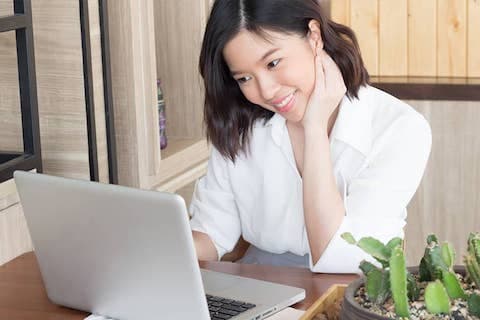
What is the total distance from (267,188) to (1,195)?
23.5 inches

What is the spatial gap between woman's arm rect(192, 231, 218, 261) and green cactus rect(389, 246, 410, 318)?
1.01m

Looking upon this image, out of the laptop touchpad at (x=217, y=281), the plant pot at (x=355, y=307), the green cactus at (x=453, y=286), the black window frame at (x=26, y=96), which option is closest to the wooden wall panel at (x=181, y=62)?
the black window frame at (x=26, y=96)

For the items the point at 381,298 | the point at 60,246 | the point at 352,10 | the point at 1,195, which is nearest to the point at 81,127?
the point at 1,195

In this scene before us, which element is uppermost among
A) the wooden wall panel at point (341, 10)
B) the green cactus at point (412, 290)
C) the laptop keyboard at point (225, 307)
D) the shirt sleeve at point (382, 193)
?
the wooden wall panel at point (341, 10)

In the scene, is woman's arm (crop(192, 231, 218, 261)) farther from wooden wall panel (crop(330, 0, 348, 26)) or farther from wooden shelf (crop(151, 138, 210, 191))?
wooden wall panel (crop(330, 0, 348, 26))

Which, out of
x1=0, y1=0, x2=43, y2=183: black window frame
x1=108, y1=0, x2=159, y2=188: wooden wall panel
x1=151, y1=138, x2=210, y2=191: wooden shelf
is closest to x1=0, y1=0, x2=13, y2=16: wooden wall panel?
x1=0, y1=0, x2=43, y2=183: black window frame

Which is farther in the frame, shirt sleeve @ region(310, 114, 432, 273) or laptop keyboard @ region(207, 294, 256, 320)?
shirt sleeve @ region(310, 114, 432, 273)

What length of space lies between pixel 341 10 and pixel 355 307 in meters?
2.41

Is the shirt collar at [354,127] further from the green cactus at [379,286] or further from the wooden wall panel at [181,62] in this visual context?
the green cactus at [379,286]

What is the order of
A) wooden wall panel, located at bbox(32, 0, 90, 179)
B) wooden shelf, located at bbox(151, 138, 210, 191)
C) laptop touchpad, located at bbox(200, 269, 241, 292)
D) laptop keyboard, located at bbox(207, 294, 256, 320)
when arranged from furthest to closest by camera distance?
wooden shelf, located at bbox(151, 138, 210, 191) < wooden wall panel, located at bbox(32, 0, 90, 179) < laptop touchpad, located at bbox(200, 269, 241, 292) < laptop keyboard, located at bbox(207, 294, 256, 320)

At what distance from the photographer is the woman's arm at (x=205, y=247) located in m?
2.09

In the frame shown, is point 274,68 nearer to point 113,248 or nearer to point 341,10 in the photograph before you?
point 113,248

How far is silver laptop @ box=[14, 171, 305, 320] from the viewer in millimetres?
1406

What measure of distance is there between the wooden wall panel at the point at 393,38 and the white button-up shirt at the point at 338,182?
131cm
